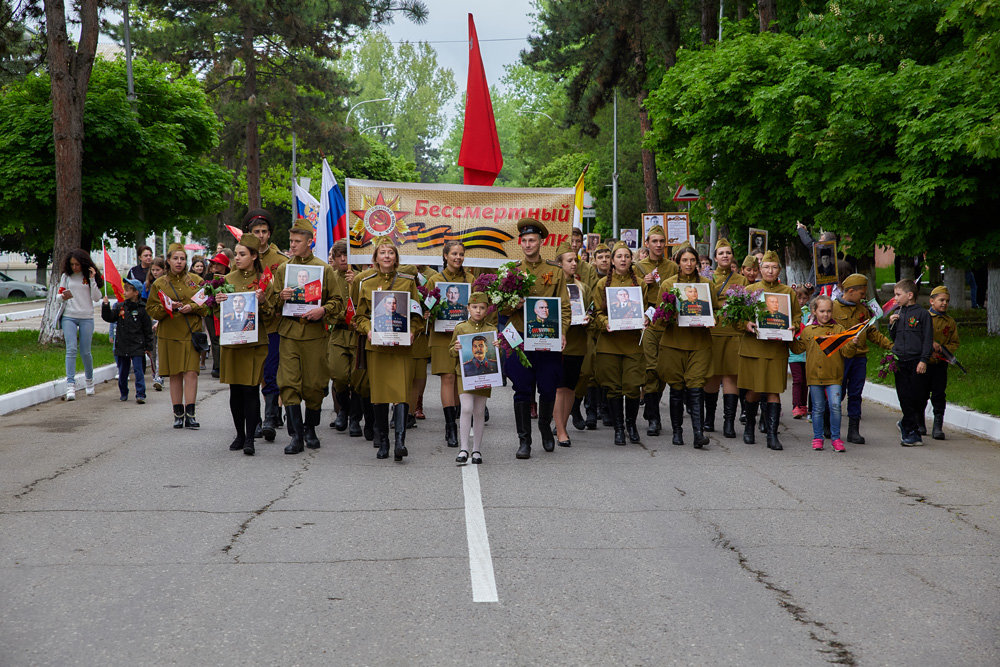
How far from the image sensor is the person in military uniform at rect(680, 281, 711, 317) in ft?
34.7

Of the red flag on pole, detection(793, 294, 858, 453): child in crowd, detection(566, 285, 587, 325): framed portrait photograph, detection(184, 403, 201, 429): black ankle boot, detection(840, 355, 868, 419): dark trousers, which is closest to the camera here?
detection(566, 285, 587, 325): framed portrait photograph

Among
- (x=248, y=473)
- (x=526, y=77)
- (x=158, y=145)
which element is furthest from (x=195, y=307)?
(x=526, y=77)

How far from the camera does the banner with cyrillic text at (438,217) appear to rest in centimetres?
1280

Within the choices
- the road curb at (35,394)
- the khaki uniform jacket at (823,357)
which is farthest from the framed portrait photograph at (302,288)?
the road curb at (35,394)

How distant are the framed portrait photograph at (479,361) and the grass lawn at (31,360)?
7.59 meters

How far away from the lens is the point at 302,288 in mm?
9812

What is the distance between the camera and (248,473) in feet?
28.8

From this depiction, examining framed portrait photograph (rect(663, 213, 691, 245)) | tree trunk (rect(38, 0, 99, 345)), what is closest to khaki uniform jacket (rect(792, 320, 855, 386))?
framed portrait photograph (rect(663, 213, 691, 245))

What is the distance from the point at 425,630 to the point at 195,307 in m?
6.76

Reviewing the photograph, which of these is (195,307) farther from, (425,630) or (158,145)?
(158,145)

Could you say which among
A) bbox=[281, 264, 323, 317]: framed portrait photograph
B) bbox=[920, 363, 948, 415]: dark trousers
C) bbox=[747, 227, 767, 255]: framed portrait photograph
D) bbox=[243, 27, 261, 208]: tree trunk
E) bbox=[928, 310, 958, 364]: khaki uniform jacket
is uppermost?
bbox=[243, 27, 261, 208]: tree trunk

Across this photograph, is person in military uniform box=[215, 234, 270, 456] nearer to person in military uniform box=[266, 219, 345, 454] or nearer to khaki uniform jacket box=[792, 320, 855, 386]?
person in military uniform box=[266, 219, 345, 454]

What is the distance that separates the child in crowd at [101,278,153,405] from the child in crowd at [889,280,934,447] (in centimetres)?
932

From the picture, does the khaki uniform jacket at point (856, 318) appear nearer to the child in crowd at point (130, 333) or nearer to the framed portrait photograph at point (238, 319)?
the framed portrait photograph at point (238, 319)
